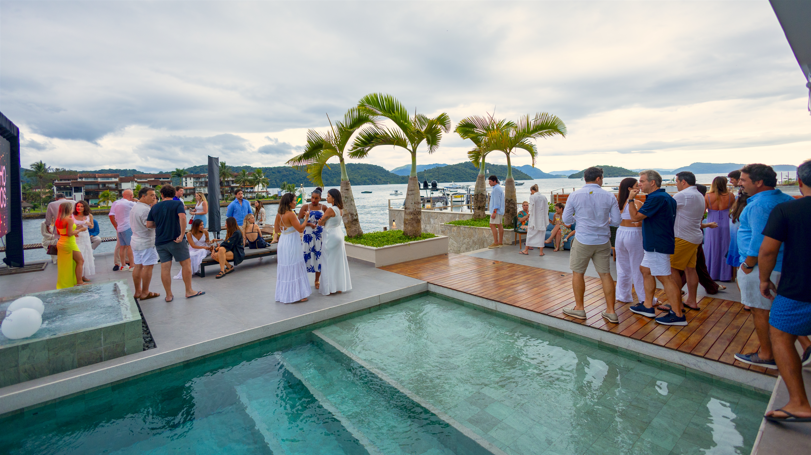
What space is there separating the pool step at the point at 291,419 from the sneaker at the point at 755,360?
3531 millimetres

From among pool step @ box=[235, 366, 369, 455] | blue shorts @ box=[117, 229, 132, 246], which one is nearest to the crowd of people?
pool step @ box=[235, 366, 369, 455]

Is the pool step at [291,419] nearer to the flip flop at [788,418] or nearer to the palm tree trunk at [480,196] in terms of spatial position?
the flip flop at [788,418]

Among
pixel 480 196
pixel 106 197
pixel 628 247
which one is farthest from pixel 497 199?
pixel 106 197

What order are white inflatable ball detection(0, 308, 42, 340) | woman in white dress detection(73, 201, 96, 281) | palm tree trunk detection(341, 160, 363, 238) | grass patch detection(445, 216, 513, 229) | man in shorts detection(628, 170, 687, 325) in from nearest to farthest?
white inflatable ball detection(0, 308, 42, 340) < man in shorts detection(628, 170, 687, 325) < woman in white dress detection(73, 201, 96, 281) < palm tree trunk detection(341, 160, 363, 238) < grass patch detection(445, 216, 513, 229)

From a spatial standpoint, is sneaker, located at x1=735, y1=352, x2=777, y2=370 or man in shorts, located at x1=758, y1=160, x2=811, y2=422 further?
sneaker, located at x1=735, y1=352, x2=777, y2=370

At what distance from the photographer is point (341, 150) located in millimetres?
8844

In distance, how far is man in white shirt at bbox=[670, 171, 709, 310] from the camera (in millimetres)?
4133

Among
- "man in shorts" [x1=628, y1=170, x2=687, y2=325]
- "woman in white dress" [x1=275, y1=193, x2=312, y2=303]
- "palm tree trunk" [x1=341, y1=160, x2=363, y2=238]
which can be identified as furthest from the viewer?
"palm tree trunk" [x1=341, y1=160, x2=363, y2=238]

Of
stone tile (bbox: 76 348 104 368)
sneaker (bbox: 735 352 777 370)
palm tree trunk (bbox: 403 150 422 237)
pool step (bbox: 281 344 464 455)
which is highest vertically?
palm tree trunk (bbox: 403 150 422 237)

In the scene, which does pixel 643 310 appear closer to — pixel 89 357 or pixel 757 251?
pixel 757 251

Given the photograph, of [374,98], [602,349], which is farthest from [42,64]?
[602,349]

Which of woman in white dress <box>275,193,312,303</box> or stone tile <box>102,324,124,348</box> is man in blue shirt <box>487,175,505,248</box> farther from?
stone tile <box>102,324,124,348</box>

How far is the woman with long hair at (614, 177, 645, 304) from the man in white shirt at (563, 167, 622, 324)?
1.01ft

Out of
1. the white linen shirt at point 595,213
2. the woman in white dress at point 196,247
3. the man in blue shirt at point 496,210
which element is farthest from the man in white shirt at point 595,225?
the woman in white dress at point 196,247
